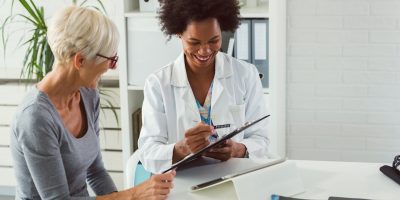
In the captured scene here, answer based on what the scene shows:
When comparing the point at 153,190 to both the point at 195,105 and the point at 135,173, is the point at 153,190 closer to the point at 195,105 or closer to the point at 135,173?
the point at 135,173

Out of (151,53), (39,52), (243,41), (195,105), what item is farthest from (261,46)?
(39,52)

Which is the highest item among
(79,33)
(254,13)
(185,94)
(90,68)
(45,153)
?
(254,13)

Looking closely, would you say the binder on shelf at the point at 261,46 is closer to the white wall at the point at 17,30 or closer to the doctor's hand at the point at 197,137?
the white wall at the point at 17,30

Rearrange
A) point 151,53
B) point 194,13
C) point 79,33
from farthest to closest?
point 151,53 → point 194,13 → point 79,33

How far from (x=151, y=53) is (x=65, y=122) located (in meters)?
1.21

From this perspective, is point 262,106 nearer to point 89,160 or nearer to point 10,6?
point 89,160

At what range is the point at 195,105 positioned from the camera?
2.29 m

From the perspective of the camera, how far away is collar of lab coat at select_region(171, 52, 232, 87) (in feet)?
7.53

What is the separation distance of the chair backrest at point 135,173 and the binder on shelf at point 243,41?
3.46 feet

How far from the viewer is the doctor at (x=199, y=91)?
7.18 feet

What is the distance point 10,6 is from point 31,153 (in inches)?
82.9

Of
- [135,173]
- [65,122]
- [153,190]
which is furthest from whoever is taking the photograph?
[135,173]

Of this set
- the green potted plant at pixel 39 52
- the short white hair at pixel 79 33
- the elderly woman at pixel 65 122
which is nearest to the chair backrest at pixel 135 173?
the elderly woman at pixel 65 122

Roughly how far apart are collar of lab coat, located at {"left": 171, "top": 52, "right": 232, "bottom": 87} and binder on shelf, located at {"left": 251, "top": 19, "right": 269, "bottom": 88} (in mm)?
629
